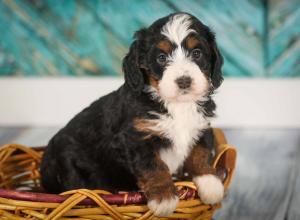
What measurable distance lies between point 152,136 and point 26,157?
1058mm

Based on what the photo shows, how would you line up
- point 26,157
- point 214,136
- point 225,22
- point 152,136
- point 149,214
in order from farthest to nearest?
point 225,22
point 26,157
point 214,136
point 152,136
point 149,214

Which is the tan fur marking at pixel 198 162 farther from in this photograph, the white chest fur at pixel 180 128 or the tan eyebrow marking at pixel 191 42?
the tan eyebrow marking at pixel 191 42

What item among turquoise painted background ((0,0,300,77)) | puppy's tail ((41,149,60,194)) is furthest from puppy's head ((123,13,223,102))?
turquoise painted background ((0,0,300,77))

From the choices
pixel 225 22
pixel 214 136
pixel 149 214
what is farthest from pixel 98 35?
pixel 149 214

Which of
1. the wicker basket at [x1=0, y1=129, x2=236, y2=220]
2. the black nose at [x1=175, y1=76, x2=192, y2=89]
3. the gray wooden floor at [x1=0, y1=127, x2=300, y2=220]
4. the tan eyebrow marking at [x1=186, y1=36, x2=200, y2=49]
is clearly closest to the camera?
the wicker basket at [x1=0, y1=129, x2=236, y2=220]

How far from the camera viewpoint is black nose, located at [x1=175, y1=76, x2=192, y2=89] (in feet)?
6.85

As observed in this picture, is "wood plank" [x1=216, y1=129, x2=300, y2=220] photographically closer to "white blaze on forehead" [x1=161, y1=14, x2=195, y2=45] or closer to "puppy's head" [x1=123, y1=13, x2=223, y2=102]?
"puppy's head" [x1=123, y1=13, x2=223, y2=102]

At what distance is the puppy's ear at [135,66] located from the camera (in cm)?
223

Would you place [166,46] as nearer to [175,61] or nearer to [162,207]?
[175,61]

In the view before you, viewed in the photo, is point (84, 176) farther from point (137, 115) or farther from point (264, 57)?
point (264, 57)

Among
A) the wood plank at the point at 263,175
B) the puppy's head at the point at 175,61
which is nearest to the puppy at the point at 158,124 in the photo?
the puppy's head at the point at 175,61

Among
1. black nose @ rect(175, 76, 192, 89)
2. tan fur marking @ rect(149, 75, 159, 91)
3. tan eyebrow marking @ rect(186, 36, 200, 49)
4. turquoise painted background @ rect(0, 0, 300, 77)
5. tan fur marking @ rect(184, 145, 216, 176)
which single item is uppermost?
turquoise painted background @ rect(0, 0, 300, 77)

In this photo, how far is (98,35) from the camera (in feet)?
14.6

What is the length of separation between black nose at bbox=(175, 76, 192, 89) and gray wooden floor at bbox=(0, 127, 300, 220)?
112 cm
